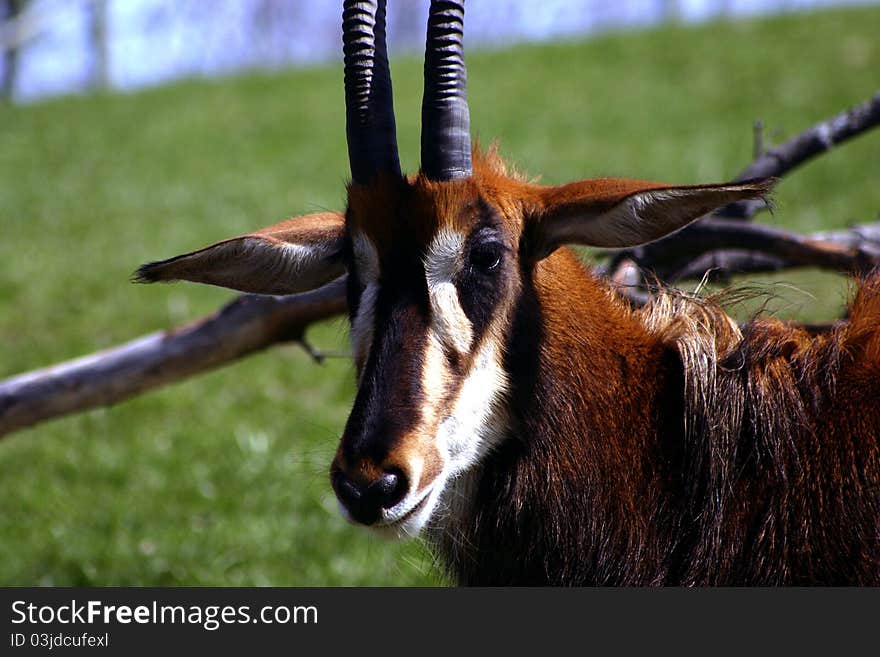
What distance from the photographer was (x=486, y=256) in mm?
3328

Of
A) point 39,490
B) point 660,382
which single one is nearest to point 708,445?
point 660,382

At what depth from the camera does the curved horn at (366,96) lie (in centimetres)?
356

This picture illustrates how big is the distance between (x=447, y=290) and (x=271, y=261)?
0.71 m

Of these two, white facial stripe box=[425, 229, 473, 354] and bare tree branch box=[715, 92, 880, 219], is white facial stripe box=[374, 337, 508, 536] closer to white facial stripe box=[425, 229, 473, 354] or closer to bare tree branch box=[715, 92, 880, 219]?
white facial stripe box=[425, 229, 473, 354]

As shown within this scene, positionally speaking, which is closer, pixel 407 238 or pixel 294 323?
pixel 407 238

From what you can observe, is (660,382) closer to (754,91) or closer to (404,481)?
(404,481)

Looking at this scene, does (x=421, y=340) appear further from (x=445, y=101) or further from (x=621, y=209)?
(x=445, y=101)

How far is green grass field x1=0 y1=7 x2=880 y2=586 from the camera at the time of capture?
627 cm

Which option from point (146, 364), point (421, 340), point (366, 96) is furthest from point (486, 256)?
point (146, 364)

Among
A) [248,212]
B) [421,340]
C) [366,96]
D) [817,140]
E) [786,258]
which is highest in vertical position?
[366,96]

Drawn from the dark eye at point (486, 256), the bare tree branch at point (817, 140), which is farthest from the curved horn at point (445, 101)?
the bare tree branch at point (817, 140)

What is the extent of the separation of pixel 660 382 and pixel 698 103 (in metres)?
13.0

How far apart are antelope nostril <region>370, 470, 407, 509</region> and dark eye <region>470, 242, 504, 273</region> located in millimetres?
683

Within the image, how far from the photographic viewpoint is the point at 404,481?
2.99 meters
